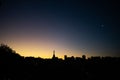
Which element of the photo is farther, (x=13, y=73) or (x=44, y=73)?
(x=44, y=73)

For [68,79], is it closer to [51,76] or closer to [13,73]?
[51,76]

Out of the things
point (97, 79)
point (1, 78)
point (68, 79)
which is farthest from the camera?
point (97, 79)

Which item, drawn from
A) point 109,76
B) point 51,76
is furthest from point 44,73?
point 109,76

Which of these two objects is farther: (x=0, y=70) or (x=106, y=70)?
(x=106, y=70)

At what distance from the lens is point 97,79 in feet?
131

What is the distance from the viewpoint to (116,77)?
4038 cm

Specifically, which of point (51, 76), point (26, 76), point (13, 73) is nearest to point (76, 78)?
point (51, 76)

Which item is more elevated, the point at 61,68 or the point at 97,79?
the point at 61,68

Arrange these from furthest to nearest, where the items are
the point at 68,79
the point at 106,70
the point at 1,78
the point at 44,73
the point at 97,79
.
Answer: the point at 106,70 < the point at 97,79 < the point at 44,73 < the point at 68,79 < the point at 1,78

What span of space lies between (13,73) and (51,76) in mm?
7595

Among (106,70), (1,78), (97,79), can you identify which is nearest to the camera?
(1,78)

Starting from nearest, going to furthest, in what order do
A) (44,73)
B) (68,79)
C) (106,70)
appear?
1. (68,79)
2. (44,73)
3. (106,70)

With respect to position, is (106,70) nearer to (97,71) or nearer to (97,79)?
(97,71)

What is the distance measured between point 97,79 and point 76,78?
24.8ft
